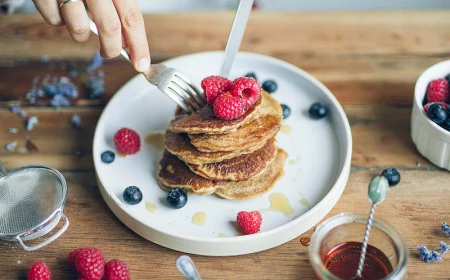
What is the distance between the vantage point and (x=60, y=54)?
251cm

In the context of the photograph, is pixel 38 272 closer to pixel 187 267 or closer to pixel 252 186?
pixel 187 267

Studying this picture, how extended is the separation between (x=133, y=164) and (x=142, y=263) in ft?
1.37

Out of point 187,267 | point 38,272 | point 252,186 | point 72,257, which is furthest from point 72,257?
point 252,186

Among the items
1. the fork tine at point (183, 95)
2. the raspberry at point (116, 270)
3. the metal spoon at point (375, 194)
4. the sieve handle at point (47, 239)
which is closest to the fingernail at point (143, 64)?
the fork tine at point (183, 95)

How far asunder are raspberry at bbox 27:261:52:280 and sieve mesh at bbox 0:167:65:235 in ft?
0.49

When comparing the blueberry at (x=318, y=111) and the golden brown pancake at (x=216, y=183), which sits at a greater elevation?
the blueberry at (x=318, y=111)

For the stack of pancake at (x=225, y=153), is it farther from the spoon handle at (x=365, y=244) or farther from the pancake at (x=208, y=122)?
the spoon handle at (x=365, y=244)

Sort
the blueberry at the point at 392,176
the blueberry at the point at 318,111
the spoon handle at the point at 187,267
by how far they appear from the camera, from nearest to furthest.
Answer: the spoon handle at the point at 187,267 < the blueberry at the point at 392,176 < the blueberry at the point at 318,111

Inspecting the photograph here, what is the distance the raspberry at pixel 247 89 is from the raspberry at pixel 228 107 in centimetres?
3

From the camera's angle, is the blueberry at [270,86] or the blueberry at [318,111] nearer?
the blueberry at [318,111]

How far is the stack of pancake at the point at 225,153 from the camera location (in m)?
1.78

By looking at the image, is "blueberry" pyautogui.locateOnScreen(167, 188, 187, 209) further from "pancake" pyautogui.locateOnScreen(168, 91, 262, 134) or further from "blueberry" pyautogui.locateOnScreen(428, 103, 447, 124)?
"blueberry" pyautogui.locateOnScreen(428, 103, 447, 124)

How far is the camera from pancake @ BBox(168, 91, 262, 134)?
1744 millimetres

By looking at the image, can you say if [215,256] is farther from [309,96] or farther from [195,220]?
[309,96]
